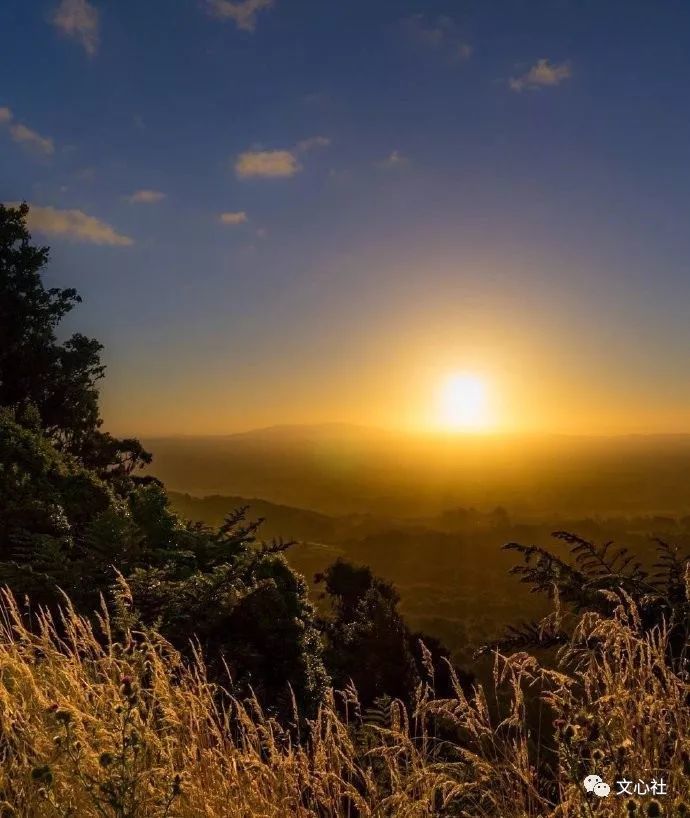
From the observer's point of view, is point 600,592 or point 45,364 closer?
point 600,592

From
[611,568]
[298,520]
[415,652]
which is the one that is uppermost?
[611,568]

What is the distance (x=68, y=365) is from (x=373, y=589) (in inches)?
354

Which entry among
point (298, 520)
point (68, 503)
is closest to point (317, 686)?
point (68, 503)

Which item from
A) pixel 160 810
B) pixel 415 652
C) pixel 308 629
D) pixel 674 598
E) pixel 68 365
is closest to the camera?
pixel 160 810

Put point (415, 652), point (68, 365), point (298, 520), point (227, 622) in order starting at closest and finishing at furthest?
point (227, 622), point (415, 652), point (68, 365), point (298, 520)

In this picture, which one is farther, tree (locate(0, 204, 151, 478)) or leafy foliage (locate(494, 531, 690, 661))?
tree (locate(0, 204, 151, 478))

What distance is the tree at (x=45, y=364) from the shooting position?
14.4 metres

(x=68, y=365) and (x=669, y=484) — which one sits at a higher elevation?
(x=68, y=365)

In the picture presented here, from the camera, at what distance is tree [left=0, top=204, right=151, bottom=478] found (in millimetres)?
14434

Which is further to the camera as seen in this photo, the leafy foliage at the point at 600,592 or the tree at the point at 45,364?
the tree at the point at 45,364

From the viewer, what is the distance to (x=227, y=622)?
7.25m

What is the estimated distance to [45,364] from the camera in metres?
14.7

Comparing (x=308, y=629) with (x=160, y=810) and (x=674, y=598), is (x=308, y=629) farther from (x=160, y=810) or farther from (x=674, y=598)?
(x=160, y=810)

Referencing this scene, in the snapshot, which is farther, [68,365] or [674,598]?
[68,365]
